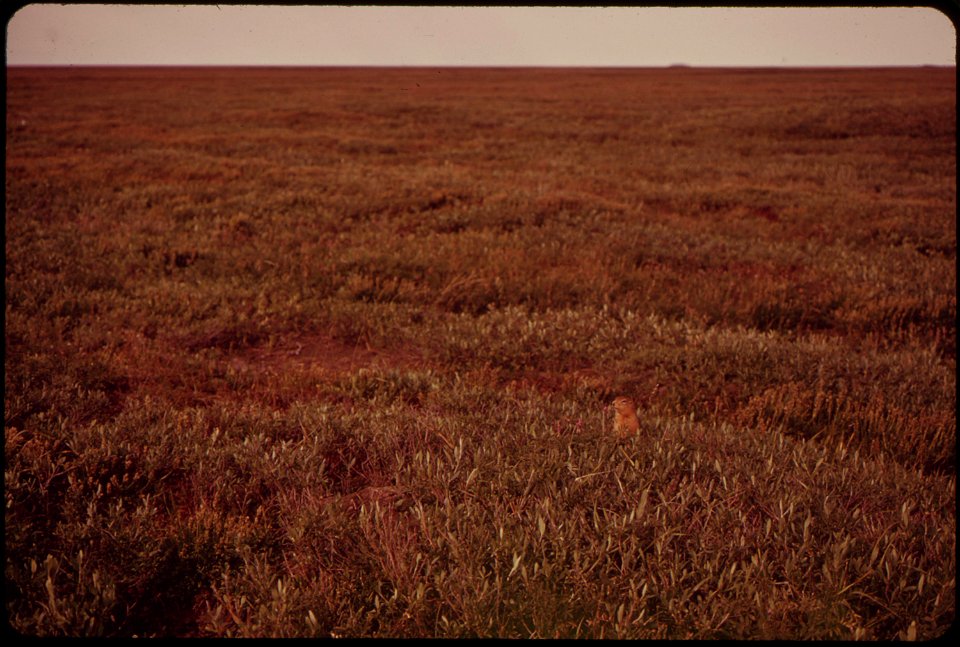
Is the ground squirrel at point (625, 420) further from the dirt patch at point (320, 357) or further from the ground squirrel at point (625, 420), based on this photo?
the dirt patch at point (320, 357)

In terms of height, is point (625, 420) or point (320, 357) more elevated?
point (625, 420)

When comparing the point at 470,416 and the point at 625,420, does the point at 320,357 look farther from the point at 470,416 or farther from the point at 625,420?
the point at 625,420

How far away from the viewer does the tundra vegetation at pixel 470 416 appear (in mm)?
2480

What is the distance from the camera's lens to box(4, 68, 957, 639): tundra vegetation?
2.48 meters

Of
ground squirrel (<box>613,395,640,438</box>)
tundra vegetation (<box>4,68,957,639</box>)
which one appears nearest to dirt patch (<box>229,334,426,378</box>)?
tundra vegetation (<box>4,68,957,639</box>)

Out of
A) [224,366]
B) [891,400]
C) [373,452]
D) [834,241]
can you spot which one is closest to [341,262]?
[224,366]

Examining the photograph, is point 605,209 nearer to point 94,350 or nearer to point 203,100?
point 94,350

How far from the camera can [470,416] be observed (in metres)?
4.18

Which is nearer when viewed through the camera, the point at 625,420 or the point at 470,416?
the point at 625,420

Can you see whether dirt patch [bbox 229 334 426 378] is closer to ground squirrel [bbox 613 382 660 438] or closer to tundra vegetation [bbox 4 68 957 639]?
tundra vegetation [bbox 4 68 957 639]

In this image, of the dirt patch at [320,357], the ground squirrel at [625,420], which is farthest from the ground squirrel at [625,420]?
the dirt patch at [320,357]

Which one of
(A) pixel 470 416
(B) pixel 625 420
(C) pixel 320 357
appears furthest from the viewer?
(C) pixel 320 357

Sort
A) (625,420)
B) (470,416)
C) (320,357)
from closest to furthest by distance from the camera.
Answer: (625,420)
(470,416)
(320,357)

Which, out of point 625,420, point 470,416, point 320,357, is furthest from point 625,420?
point 320,357
